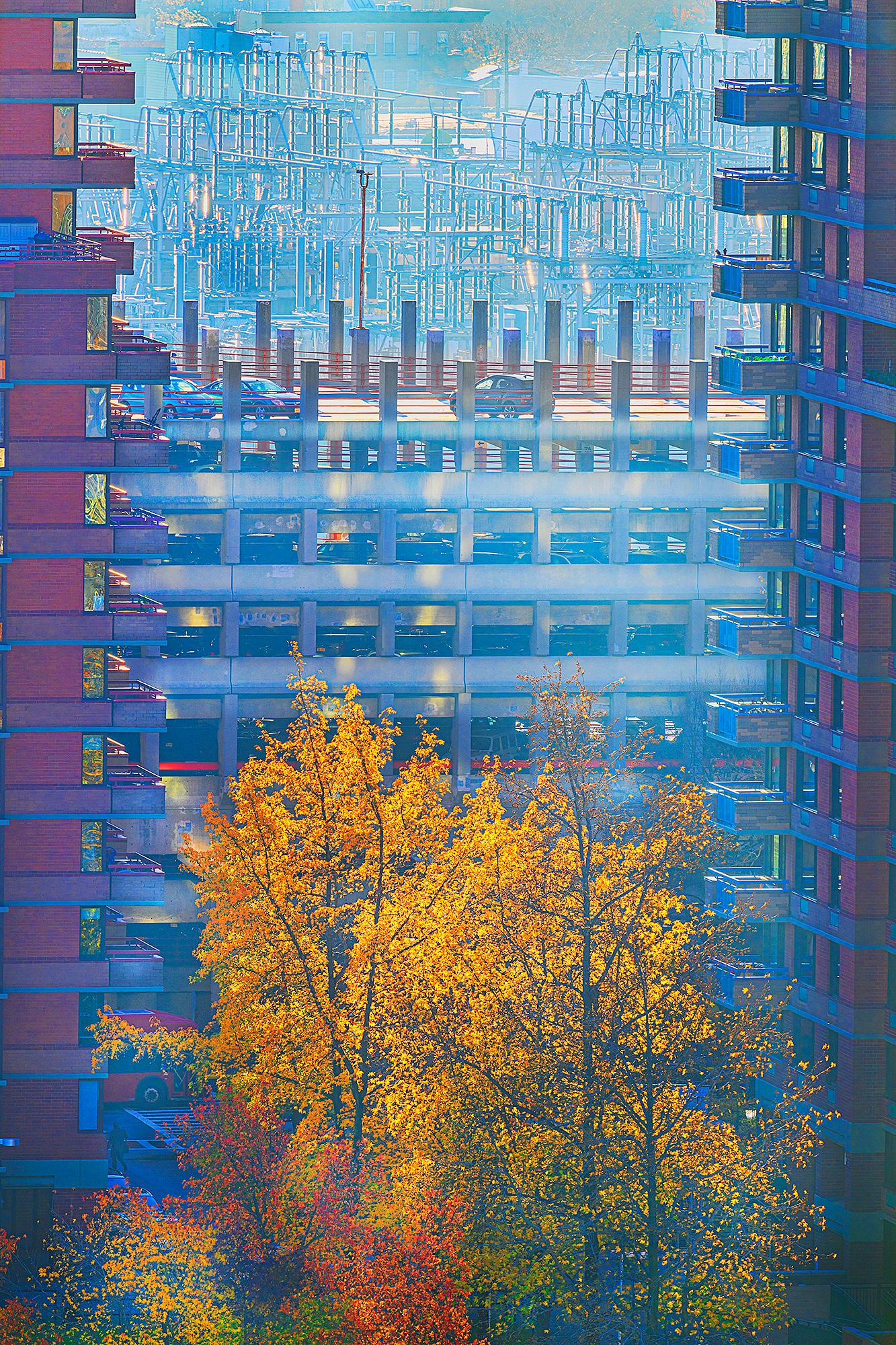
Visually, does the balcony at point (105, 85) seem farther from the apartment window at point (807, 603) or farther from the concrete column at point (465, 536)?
the concrete column at point (465, 536)

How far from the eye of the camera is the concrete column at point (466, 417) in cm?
12262

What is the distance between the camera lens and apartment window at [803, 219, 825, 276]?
90.4m

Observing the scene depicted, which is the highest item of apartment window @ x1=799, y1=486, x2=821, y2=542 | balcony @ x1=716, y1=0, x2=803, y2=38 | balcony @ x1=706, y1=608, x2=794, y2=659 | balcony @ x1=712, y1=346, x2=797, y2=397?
balcony @ x1=716, y1=0, x2=803, y2=38

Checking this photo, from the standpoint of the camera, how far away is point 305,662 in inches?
4707

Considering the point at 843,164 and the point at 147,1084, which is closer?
the point at 843,164

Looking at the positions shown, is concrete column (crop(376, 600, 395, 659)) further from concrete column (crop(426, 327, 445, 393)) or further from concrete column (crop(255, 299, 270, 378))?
concrete column (crop(255, 299, 270, 378))

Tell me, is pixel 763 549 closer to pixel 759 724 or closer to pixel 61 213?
pixel 759 724

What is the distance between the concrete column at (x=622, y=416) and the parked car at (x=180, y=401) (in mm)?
16500

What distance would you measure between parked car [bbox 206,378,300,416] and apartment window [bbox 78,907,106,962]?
4029cm

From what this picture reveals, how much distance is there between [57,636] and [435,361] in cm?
5751

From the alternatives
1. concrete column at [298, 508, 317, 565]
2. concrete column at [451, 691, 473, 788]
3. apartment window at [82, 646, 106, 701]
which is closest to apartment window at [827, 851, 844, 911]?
apartment window at [82, 646, 106, 701]

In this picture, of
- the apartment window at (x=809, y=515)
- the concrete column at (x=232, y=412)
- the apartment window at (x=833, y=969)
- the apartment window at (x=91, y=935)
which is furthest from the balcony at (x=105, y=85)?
the apartment window at (x=833, y=969)

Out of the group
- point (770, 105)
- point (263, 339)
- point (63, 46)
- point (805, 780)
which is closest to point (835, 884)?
point (805, 780)

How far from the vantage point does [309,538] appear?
398 feet
